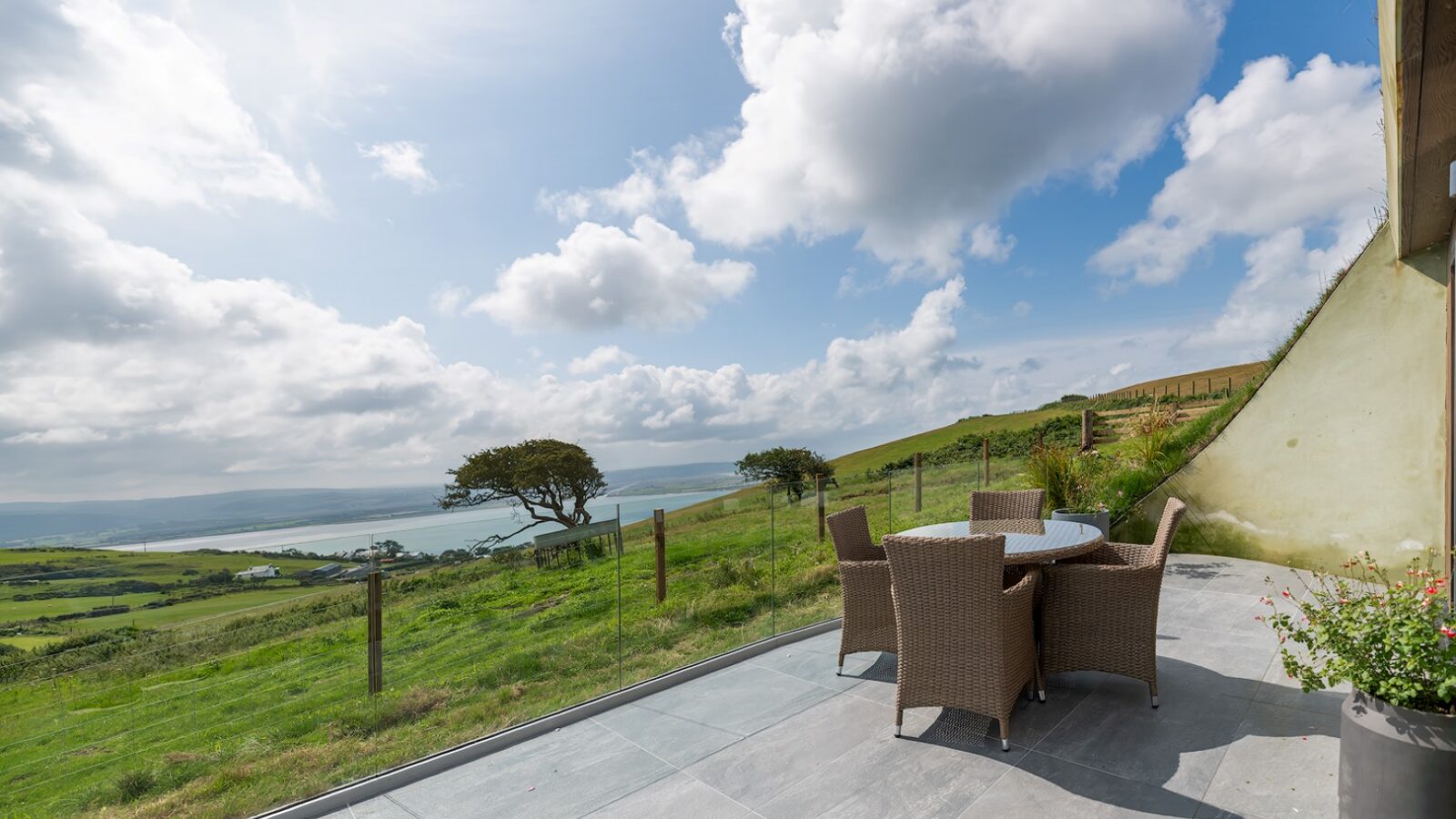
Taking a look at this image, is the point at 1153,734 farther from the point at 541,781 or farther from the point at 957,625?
the point at 541,781

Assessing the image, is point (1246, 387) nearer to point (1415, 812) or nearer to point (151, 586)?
point (1415, 812)

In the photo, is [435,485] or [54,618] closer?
[54,618]

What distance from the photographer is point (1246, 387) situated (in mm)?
6859

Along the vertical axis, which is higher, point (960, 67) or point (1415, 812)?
point (960, 67)

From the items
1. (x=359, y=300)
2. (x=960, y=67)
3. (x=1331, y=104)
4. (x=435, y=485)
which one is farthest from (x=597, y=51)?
(x=435, y=485)

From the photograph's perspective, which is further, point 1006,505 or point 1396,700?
point 1006,505

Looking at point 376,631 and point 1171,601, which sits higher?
point 376,631

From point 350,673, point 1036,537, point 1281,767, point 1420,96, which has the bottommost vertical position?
point 1281,767

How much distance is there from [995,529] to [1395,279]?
192 inches

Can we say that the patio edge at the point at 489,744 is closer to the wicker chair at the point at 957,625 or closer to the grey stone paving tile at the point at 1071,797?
the wicker chair at the point at 957,625

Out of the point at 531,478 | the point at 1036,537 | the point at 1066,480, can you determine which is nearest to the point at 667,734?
the point at 1036,537

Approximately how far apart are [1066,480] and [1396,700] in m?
5.27

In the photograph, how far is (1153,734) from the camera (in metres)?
2.81

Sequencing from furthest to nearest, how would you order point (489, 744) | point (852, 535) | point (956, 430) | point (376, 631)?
point (956, 430)
point (852, 535)
point (376, 631)
point (489, 744)
